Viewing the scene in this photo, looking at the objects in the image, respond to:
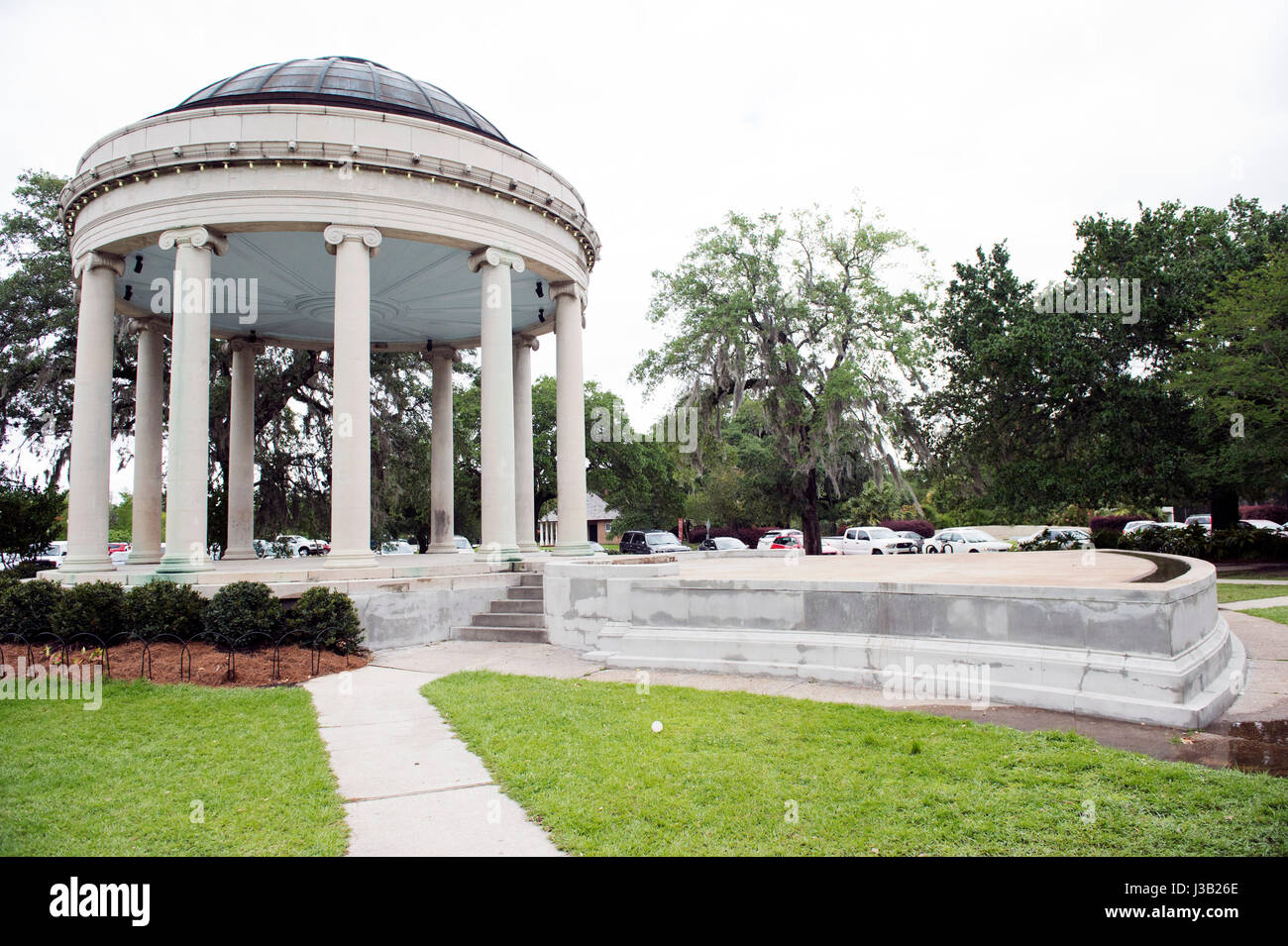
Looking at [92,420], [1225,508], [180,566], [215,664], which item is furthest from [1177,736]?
[1225,508]

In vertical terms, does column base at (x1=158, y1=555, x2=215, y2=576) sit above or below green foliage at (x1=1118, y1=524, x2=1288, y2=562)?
above

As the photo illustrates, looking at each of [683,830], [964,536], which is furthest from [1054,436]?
[683,830]

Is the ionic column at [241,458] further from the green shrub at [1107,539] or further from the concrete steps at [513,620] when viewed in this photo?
the green shrub at [1107,539]

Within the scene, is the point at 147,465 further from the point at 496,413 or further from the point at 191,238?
the point at 496,413

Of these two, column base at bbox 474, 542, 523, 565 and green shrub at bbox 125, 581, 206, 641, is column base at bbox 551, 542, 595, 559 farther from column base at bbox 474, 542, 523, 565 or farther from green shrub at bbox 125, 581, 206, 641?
green shrub at bbox 125, 581, 206, 641

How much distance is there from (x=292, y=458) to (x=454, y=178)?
16.9m

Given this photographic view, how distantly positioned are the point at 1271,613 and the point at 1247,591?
5.69 m

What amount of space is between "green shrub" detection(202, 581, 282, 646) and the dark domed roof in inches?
400

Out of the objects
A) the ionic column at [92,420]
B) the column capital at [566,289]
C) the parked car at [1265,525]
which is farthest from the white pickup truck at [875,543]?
the ionic column at [92,420]

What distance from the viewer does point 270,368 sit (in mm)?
26859

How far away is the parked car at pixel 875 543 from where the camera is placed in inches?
1521

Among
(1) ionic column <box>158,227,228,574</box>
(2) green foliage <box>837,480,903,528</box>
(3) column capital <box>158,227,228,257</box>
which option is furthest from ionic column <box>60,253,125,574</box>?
(2) green foliage <box>837,480,903,528</box>

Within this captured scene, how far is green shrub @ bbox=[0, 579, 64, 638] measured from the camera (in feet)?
40.3

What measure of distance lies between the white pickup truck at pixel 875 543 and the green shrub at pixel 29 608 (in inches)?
1315
